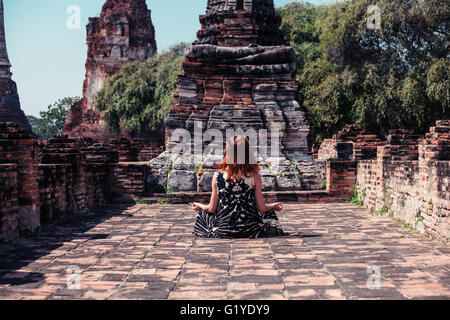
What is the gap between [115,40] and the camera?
108 ft

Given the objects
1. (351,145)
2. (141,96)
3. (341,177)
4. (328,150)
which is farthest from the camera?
(141,96)

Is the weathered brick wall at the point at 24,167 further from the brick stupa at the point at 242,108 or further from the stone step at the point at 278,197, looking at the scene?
the brick stupa at the point at 242,108

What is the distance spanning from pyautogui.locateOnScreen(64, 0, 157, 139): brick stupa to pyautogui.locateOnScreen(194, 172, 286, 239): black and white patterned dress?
2805cm

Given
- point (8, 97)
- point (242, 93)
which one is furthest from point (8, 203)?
point (8, 97)

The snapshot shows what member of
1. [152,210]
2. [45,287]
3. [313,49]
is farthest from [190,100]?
[313,49]

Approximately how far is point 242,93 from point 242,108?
1.18 ft

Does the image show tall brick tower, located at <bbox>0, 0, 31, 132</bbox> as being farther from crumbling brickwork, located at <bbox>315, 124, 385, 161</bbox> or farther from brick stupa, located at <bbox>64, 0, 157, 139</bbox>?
crumbling brickwork, located at <bbox>315, 124, 385, 161</bbox>

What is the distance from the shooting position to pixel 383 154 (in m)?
7.20

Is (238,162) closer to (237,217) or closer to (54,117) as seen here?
(237,217)

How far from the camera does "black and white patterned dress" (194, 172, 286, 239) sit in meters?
5.42

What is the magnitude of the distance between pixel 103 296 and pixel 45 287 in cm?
51

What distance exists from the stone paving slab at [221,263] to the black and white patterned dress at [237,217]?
0.15 metres

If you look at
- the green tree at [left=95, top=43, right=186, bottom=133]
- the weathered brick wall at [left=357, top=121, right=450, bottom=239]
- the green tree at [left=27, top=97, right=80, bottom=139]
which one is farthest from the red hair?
the green tree at [left=27, top=97, right=80, bottom=139]

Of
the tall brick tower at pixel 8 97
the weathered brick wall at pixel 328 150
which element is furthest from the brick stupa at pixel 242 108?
the tall brick tower at pixel 8 97
